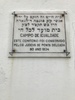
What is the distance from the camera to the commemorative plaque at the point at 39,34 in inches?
96.5

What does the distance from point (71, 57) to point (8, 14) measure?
1.15 meters

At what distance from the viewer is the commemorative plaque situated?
2.45 meters

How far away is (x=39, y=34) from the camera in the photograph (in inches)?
99.6

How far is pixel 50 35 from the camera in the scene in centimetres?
252

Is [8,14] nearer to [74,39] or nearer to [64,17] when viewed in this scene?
[64,17]
